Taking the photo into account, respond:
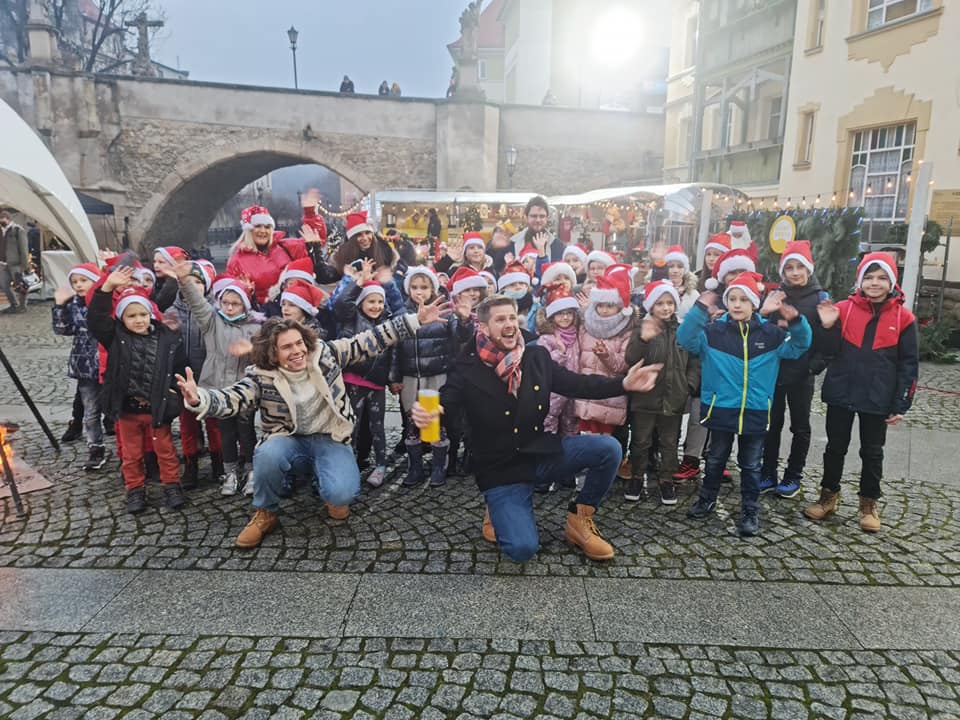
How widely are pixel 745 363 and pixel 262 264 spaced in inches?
160

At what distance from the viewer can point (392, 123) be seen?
23.2 metres

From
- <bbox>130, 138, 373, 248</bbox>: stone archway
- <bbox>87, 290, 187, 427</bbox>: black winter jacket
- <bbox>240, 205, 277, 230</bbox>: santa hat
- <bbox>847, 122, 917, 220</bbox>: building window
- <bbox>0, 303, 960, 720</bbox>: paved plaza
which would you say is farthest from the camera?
<bbox>130, 138, 373, 248</bbox>: stone archway

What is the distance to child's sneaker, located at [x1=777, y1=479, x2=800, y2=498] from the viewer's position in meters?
5.01

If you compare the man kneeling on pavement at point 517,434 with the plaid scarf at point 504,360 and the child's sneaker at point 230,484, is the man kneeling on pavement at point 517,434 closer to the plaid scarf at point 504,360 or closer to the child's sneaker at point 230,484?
the plaid scarf at point 504,360

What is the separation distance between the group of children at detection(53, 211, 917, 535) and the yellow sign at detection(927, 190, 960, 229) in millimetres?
9244

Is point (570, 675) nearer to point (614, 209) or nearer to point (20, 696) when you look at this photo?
point (20, 696)

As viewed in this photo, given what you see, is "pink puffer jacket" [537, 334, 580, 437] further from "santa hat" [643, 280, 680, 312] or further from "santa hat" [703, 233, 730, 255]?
"santa hat" [703, 233, 730, 255]

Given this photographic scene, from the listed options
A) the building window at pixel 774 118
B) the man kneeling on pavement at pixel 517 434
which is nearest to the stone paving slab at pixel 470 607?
the man kneeling on pavement at pixel 517 434

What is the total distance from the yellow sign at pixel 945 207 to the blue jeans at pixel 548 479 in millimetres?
11043

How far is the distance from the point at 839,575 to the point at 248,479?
418 centimetres

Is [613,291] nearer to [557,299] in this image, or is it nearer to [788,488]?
[557,299]

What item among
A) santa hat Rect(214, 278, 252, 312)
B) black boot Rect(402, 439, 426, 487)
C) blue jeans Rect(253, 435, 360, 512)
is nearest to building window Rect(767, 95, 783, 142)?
black boot Rect(402, 439, 426, 487)

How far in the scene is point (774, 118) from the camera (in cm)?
1773

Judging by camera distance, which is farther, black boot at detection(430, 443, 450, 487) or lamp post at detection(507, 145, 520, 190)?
lamp post at detection(507, 145, 520, 190)
